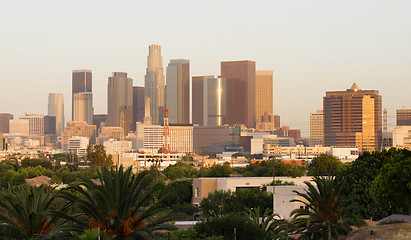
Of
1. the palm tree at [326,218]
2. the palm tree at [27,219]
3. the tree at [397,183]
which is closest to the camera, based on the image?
the palm tree at [27,219]

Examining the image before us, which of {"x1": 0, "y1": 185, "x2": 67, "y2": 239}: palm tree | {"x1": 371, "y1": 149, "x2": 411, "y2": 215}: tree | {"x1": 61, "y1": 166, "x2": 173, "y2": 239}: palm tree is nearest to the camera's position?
{"x1": 61, "y1": 166, "x2": 173, "y2": 239}: palm tree

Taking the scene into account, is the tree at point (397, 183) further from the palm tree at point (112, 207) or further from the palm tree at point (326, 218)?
the palm tree at point (112, 207)

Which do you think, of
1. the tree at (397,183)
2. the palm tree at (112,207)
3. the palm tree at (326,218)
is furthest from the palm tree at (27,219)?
the tree at (397,183)

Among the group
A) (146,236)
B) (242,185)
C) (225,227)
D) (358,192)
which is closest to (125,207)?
(146,236)

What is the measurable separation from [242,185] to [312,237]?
62967 mm

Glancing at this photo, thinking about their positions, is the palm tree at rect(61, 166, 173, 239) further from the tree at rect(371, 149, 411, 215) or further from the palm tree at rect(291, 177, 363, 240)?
the tree at rect(371, 149, 411, 215)

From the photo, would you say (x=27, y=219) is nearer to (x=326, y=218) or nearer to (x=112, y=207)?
(x=112, y=207)

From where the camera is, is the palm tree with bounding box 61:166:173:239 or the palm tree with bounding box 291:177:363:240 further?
the palm tree with bounding box 291:177:363:240

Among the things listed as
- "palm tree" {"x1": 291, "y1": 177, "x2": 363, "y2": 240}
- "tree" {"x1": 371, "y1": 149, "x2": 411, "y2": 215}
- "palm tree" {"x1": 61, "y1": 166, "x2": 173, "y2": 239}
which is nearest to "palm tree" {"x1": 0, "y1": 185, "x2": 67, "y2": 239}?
"palm tree" {"x1": 61, "y1": 166, "x2": 173, "y2": 239}

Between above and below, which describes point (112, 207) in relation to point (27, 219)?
above

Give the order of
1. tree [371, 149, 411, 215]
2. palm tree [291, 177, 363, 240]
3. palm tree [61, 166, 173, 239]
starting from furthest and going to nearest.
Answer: palm tree [291, 177, 363, 240] < tree [371, 149, 411, 215] < palm tree [61, 166, 173, 239]

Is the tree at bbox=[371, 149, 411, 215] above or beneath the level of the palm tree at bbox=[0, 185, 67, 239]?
above

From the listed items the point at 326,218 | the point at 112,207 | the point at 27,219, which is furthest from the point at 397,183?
the point at 27,219

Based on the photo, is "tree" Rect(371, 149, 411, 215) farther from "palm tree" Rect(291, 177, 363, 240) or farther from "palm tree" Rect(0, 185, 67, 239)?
"palm tree" Rect(0, 185, 67, 239)
